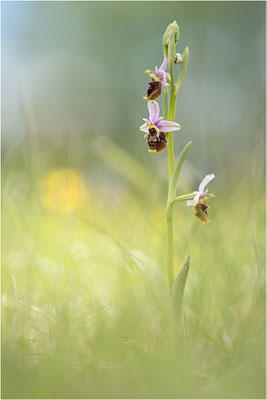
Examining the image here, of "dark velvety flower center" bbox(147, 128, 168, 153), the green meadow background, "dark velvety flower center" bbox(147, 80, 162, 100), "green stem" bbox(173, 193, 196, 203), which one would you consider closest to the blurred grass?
the green meadow background

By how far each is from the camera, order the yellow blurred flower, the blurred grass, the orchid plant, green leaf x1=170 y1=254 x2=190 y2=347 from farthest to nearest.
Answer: the yellow blurred flower < the orchid plant < green leaf x1=170 y1=254 x2=190 y2=347 < the blurred grass

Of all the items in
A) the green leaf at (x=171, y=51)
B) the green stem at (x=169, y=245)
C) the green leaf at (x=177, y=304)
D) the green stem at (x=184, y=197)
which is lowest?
the green leaf at (x=177, y=304)

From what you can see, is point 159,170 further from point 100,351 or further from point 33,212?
point 100,351

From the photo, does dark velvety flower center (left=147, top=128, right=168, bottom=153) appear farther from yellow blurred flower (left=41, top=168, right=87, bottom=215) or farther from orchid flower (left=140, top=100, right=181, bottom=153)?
yellow blurred flower (left=41, top=168, right=87, bottom=215)

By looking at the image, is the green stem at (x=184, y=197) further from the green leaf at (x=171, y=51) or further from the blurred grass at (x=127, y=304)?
the green leaf at (x=171, y=51)

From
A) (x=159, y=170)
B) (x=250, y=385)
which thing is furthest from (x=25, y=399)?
(x=159, y=170)

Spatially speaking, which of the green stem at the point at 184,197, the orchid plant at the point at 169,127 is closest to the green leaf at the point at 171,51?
the orchid plant at the point at 169,127

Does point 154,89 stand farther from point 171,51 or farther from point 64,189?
point 64,189
